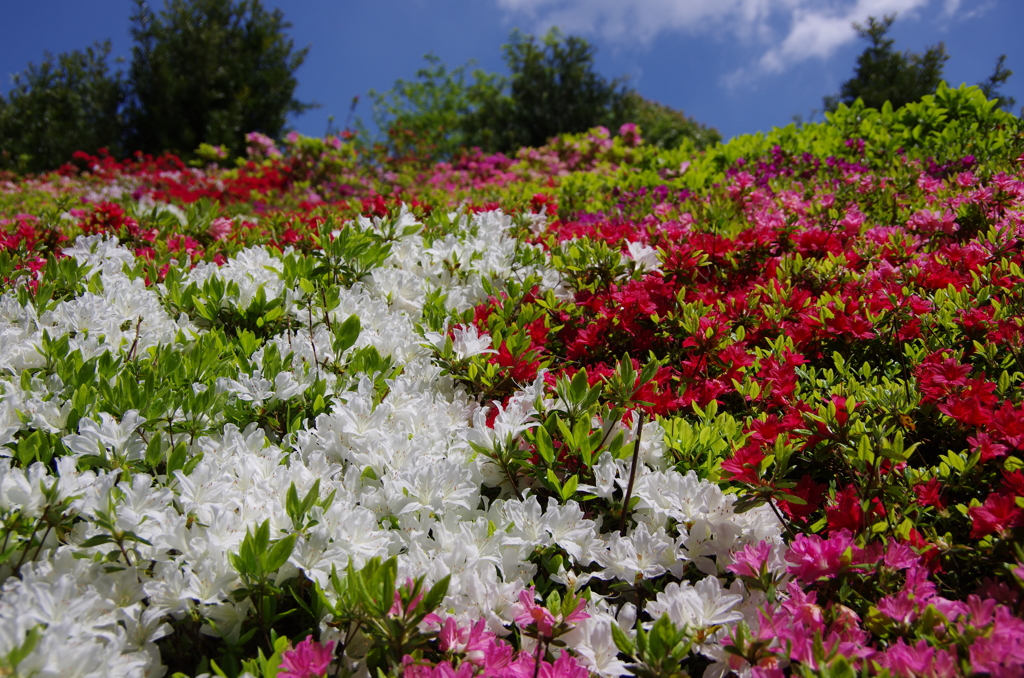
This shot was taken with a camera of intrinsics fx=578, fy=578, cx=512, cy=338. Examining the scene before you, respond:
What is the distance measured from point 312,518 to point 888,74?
60.8ft

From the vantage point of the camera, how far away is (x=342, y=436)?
66.1 inches

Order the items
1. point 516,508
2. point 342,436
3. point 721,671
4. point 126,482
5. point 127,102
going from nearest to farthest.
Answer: point 721,671, point 126,482, point 516,508, point 342,436, point 127,102

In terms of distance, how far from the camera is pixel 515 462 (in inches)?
63.7

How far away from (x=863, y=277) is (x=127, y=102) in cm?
2348

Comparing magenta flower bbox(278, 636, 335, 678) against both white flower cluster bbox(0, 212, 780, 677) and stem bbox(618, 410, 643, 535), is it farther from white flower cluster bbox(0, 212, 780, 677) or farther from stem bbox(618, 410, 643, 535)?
stem bbox(618, 410, 643, 535)

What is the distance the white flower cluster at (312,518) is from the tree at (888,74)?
1436 cm

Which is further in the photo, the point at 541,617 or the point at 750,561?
the point at 750,561

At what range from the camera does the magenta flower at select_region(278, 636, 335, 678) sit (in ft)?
3.52

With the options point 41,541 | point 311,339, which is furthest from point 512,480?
point 41,541

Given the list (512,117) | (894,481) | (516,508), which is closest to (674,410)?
(894,481)

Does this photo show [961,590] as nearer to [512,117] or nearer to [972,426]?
[972,426]

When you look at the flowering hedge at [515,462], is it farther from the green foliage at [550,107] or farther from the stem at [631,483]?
the green foliage at [550,107]

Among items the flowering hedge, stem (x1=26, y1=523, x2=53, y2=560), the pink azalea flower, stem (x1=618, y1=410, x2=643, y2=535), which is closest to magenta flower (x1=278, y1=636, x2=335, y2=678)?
the flowering hedge

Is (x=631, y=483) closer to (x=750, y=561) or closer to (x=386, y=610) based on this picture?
(x=750, y=561)
